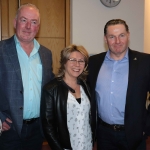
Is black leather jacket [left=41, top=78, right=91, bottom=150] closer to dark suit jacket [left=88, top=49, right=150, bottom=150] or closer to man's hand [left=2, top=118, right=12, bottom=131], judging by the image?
A: man's hand [left=2, top=118, right=12, bottom=131]

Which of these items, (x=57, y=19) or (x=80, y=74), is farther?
(x=57, y=19)

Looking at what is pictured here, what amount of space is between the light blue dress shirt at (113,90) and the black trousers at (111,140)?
0.29ft

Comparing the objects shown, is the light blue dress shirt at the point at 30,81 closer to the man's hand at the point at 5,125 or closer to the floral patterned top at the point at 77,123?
the man's hand at the point at 5,125

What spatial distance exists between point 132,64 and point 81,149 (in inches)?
33.4

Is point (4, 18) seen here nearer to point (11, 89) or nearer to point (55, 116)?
point (11, 89)

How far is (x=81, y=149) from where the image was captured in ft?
6.14

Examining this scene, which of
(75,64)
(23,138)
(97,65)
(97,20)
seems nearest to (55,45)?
(97,20)

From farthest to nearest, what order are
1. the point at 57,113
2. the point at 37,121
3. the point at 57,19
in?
1. the point at 57,19
2. the point at 37,121
3. the point at 57,113

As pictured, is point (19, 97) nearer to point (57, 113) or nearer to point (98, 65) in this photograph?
point (57, 113)

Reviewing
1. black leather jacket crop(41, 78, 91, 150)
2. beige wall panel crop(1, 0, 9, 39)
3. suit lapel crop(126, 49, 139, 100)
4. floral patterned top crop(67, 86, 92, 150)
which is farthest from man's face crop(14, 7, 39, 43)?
beige wall panel crop(1, 0, 9, 39)

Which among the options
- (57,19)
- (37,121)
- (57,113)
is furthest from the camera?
(57,19)

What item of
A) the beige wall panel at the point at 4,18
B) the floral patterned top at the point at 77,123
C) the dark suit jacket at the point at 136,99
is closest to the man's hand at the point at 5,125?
the floral patterned top at the point at 77,123

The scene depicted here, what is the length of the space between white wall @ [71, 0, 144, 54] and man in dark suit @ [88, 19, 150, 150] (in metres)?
1.40

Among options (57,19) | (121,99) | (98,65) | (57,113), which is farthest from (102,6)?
(57,113)
